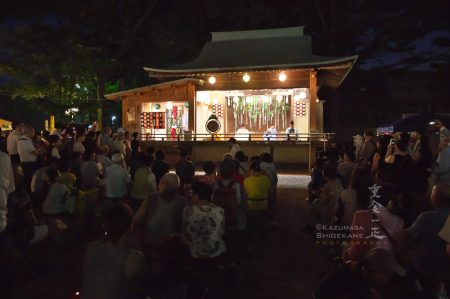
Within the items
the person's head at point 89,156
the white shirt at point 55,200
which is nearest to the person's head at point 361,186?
the white shirt at point 55,200

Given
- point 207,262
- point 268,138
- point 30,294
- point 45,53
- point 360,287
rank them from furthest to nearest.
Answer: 1. point 45,53
2. point 268,138
3. point 30,294
4. point 207,262
5. point 360,287

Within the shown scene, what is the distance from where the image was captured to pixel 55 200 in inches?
233

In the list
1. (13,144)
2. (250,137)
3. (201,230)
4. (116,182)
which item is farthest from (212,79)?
(201,230)

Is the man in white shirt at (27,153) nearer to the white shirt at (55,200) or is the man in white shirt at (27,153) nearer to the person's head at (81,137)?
the person's head at (81,137)

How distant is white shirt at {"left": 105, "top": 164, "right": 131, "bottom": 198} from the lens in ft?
21.3

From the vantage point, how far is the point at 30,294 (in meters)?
4.43

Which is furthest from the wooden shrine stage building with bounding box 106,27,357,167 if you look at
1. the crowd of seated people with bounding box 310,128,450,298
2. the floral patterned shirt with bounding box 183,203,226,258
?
the floral patterned shirt with bounding box 183,203,226,258

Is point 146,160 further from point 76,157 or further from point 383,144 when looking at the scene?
point 383,144

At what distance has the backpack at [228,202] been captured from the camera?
188 inches

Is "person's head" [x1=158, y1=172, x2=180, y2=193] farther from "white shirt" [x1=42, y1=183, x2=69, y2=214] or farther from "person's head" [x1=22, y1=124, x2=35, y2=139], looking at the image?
"person's head" [x1=22, y1=124, x2=35, y2=139]

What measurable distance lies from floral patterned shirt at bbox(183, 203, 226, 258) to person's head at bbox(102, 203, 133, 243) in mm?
1251

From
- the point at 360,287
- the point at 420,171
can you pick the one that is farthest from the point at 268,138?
the point at 360,287

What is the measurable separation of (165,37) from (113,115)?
18.8 feet

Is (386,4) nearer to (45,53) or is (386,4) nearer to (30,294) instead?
(45,53)
